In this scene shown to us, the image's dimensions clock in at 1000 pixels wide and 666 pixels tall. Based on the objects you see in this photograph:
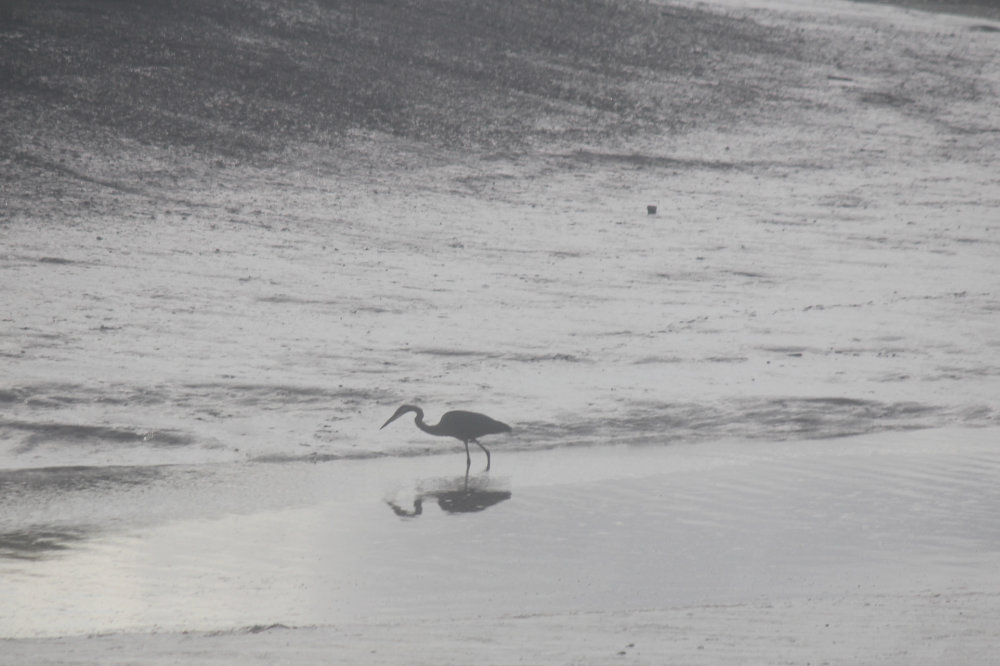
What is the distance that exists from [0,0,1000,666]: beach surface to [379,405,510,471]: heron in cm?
21

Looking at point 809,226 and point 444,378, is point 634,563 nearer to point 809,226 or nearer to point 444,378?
point 444,378

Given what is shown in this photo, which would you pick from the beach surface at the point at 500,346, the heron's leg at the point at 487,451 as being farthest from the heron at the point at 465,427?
the beach surface at the point at 500,346

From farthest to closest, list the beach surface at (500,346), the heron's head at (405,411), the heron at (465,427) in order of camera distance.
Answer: the heron's head at (405,411) → the heron at (465,427) → the beach surface at (500,346)

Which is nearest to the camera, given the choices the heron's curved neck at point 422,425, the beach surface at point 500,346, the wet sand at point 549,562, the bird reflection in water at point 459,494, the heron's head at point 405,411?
the wet sand at point 549,562

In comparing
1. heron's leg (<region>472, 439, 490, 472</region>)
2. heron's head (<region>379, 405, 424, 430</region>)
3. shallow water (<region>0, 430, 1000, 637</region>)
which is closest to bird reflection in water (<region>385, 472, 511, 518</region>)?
shallow water (<region>0, 430, 1000, 637</region>)

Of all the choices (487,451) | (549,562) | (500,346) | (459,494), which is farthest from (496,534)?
(500,346)

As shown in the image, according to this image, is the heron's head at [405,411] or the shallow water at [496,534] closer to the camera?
the shallow water at [496,534]

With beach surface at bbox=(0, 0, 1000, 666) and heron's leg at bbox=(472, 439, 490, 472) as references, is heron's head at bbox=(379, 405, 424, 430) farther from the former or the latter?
heron's leg at bbox=(472, 439, 490, 472)

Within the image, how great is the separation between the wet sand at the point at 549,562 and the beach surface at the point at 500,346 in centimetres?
3

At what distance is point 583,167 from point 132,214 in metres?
5.03

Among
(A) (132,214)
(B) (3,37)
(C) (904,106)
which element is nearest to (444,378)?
(A) (132,214)

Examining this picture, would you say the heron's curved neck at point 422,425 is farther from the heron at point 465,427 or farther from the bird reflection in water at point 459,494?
the bird reflection in water at point 459,494

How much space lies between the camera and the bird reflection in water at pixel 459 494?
8.16 metres

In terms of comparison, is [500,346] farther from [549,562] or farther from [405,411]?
[549,562]
